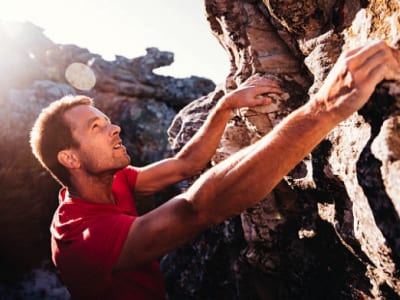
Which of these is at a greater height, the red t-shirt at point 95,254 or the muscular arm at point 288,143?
the muscular arm at point 288,143

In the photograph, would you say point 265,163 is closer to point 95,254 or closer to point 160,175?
point 95,254

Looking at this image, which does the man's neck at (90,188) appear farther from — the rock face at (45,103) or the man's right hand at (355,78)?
the rock face at (45,103)

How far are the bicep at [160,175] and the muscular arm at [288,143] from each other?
2159mm

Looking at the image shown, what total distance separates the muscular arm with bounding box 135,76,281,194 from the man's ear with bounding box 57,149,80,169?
40.9 inches

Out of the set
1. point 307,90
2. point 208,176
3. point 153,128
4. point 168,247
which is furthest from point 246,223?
point 153,128

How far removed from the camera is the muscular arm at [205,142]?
3.52m

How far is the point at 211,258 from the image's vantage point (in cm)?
639

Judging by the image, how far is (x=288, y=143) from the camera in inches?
69.6

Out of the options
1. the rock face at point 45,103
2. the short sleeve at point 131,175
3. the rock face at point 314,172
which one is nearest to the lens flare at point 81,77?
the rock face at point 45,103

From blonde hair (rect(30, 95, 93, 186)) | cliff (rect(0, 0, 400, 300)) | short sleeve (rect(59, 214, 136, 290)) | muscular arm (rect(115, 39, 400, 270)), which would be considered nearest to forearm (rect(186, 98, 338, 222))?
muscular arm (rect(115, 39, 400, 270))

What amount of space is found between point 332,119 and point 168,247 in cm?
149

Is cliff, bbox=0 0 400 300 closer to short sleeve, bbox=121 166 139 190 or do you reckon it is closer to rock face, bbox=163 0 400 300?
rock face, bbox=163 0 400 300

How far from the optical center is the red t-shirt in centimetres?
243

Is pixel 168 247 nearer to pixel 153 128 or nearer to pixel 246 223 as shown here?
pixel 246 223
